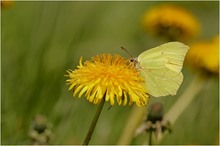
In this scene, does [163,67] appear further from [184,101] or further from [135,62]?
[184,101]

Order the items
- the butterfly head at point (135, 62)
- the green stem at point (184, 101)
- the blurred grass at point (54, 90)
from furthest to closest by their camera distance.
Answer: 1. the green stem at point (184, 101)
2. the blurred grass at point (54, 90)
3. the butterfly head at point (135, 62)

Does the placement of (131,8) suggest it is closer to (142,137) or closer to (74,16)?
(74,16)

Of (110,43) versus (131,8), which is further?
(131,8)

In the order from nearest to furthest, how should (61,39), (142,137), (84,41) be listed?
1. (142,137)
2. (61,39)
3. (84,41)

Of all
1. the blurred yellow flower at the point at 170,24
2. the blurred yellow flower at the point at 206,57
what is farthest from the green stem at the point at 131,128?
the blurred yellow flower at the point at 170,24

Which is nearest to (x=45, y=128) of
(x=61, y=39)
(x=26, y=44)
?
(x=26, y=44)

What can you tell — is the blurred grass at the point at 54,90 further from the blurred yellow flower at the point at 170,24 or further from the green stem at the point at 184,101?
the blurred yellow flower at the point at 170,24

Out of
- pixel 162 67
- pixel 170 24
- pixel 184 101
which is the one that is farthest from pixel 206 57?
pixel 162 67
